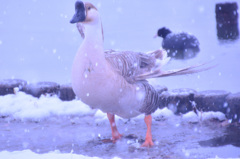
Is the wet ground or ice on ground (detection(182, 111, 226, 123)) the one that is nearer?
the wet ground

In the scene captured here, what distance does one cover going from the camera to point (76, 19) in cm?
292

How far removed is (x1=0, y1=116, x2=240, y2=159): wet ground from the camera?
2976 mm

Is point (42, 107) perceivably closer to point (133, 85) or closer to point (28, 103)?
point (28, 103)

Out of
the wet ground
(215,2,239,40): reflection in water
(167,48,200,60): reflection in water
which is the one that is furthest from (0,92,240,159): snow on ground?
(215,2,239,40): reflection in water

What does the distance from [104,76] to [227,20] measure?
28.1 ft

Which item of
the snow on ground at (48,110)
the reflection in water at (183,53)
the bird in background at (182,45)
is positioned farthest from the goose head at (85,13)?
the bird in background at (182,45)

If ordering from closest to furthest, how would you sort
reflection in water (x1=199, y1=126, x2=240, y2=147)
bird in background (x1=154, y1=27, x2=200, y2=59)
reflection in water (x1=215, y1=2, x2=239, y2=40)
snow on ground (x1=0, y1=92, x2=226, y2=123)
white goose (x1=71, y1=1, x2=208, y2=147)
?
white goose (x1=71, y1=1, x2=208, y2=147), reflection in water (x1=199, y1=126, x2=240, y2=147), snow on ground (x1=0, y1=92, x2=226, y2=123), bird in background (x1=154, y1=27, x2=200, y2=59), reflection in water (x1=215, y1=2, x2=239, y2=40)

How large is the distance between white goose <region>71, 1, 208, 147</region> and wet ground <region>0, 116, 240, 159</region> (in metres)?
0.26

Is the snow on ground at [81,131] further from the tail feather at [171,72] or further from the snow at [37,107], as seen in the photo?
the tail feather at [171,72]

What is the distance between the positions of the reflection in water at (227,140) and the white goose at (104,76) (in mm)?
552

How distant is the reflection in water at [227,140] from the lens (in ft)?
10.2

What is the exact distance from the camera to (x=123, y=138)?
3.47 m

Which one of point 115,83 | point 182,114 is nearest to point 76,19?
point 115,83

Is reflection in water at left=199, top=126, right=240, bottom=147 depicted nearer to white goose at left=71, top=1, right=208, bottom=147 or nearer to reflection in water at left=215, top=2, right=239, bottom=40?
white goose at left=71, top=1, right=208, bottom=147
